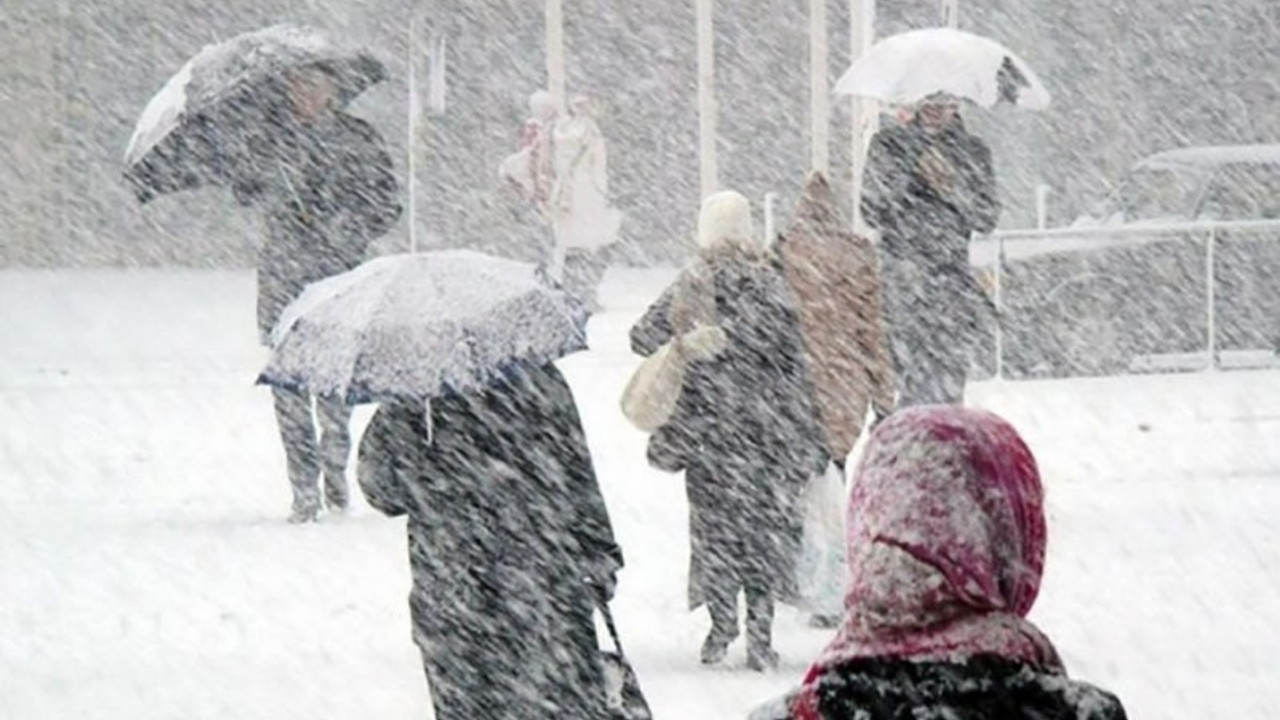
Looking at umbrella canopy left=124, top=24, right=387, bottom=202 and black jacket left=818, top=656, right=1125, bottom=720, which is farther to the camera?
umbrella canopy left=124, top=24, right=387, bottom=202

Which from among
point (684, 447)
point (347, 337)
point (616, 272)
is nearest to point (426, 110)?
point (616, 272)

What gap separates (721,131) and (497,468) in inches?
988

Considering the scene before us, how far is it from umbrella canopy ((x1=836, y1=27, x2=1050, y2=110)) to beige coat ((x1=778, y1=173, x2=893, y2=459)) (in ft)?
10.8

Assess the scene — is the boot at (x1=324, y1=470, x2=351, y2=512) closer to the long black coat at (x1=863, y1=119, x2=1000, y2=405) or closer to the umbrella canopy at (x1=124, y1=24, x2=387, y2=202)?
the umbrella canopy at (x1=124, y1=24, x2=387, y2=202)

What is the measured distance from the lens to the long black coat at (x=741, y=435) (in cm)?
952

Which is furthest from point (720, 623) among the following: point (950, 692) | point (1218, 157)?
point (1218, 157)

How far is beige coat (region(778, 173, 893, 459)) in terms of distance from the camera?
993 centimetres

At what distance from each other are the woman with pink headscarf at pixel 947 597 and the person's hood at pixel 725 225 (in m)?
5.93

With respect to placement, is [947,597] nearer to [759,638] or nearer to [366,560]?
[759,638]

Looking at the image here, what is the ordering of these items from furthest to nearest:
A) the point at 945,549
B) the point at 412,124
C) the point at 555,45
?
the point at 412,124 < the point at 555,45 < the point at 945,549

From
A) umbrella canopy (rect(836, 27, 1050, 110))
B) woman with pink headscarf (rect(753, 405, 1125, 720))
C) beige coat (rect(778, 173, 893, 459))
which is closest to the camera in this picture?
woman with pink headscarf (rect(753, 405, 1125, 720))

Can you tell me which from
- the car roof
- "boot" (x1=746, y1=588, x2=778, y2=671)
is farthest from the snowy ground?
the car roof

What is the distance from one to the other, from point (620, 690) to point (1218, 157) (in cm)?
1440

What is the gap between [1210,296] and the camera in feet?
60.0
